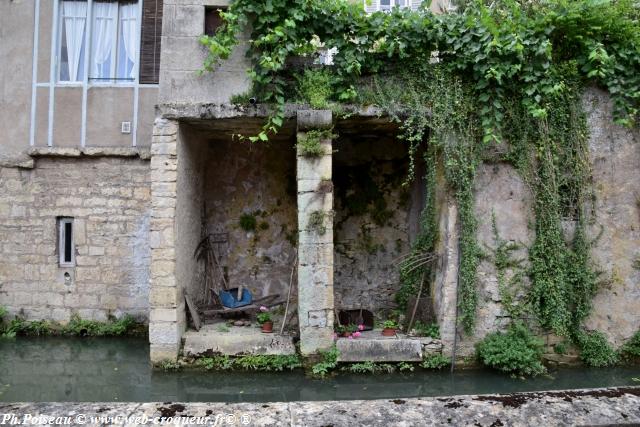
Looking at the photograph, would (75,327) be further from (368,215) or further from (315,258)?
(368,215)

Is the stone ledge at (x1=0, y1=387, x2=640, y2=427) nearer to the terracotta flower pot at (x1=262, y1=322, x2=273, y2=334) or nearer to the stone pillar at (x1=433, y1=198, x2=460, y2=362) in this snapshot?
the stone pillar at (x1=433, y1=198, x2=460, y2=362)

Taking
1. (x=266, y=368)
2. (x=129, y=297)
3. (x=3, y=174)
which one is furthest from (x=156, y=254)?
(x=3, y=174)

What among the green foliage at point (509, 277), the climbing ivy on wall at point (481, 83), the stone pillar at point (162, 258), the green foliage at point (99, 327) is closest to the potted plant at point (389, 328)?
the climbing ivy on wall at point (481, 83)

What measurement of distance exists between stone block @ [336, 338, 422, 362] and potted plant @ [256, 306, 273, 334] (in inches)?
39.9

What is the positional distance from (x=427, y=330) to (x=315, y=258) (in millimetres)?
1713

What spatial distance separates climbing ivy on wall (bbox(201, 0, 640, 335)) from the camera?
5.55 metres

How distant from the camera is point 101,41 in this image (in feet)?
26.1

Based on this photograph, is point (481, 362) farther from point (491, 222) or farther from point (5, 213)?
point (5, 213)

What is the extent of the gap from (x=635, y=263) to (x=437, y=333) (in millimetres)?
2544

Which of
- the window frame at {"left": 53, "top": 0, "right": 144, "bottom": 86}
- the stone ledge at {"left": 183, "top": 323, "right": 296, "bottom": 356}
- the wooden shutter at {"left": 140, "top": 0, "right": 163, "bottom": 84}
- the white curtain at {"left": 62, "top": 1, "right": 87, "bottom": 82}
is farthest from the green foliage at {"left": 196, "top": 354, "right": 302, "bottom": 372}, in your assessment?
the white curtain at {"left": 62, "top": 1, "right": 87, "bottom": 82}

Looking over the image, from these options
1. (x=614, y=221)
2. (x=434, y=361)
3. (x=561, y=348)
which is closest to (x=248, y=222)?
(x=434, y=361)

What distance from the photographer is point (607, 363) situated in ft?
18.9

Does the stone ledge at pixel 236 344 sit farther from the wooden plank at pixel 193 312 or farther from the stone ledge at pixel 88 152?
the stone ledge at pixel 88 152

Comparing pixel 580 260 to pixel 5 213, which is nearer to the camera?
pixel 580 260
